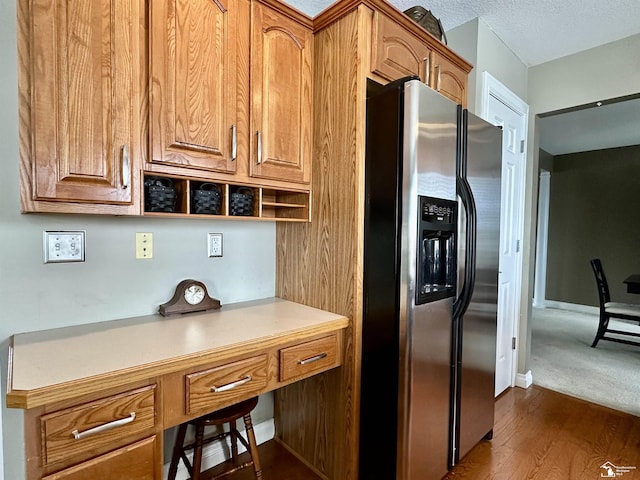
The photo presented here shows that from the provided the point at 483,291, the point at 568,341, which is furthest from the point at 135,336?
the point at 568,341

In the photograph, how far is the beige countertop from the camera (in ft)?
2.98

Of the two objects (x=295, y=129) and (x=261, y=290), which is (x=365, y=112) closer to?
(x=295, y=129)

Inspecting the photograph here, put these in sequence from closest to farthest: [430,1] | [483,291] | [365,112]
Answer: [365,112]
[483,291]
[430,1]

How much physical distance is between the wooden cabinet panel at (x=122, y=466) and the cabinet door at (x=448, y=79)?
81.8 inches

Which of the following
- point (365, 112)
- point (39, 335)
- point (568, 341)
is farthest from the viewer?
point (568, 341)

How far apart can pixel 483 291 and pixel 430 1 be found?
174cm

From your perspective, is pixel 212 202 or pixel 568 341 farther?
pixel 568 341


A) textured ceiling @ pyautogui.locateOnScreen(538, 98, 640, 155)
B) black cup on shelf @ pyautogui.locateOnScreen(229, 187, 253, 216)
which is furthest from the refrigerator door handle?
textured ceiling @ pyautogui.locateOnScreen(538, 98, 640, 155)

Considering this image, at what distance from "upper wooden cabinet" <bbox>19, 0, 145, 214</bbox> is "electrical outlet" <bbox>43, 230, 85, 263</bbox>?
0.30m

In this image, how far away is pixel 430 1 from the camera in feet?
6.70

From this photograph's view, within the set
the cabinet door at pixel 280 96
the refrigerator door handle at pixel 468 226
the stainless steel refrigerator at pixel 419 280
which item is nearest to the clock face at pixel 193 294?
the cabinet door at pixel 280 96

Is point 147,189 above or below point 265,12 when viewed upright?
below

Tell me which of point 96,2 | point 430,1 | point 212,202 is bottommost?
point 212,202

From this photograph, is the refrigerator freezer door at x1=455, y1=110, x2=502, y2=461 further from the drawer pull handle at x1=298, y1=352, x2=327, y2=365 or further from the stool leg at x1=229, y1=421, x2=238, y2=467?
the stool leg at x1=229, y1=421, x2=238, y2=467
